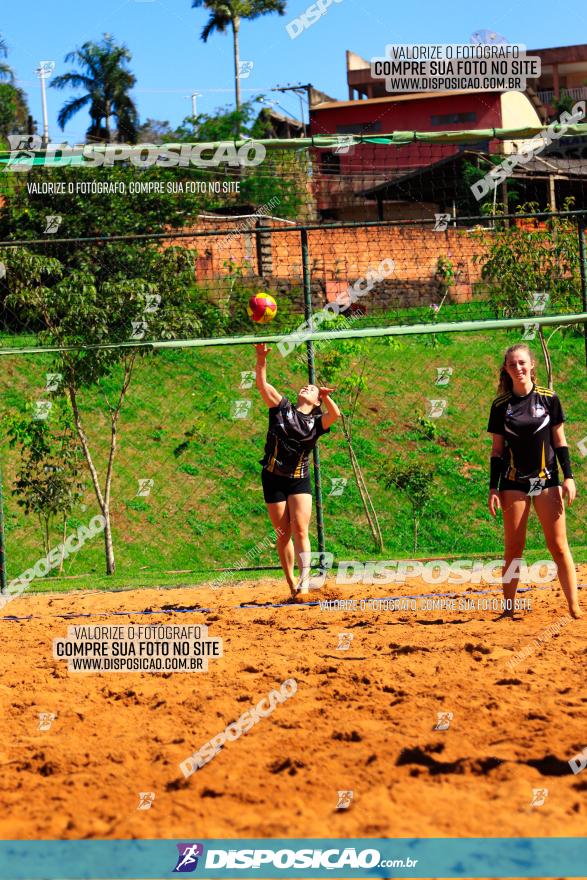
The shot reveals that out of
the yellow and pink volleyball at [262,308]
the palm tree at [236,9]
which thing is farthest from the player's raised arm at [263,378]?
the palm tree at [236,9]

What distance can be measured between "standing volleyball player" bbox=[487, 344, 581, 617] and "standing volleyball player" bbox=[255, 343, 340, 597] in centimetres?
196

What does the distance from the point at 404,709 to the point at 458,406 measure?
12402 mm

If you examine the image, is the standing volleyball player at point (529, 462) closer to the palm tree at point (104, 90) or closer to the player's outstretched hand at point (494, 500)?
the player's outstretched hand at point (494, 500)

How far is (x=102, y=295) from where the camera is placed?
11.7 metres

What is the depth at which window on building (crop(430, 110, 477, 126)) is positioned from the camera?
46219 mm

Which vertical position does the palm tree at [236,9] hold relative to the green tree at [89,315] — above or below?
above

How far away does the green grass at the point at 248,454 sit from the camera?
A: 14164 millimetres

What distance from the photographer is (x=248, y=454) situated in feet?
53.8

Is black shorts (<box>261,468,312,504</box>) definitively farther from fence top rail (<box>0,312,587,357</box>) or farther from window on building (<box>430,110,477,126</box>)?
window on building (<box>430,110,477,126</box>)

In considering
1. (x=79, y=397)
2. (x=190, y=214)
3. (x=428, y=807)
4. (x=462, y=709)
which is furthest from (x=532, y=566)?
(x=190, y=214)

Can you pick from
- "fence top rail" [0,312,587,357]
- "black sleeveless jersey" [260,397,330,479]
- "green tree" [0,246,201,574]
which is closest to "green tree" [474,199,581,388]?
"fence top rail" [0,312,587,357]

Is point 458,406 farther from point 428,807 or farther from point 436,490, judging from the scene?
point 428,807

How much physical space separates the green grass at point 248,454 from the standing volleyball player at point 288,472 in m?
3.13

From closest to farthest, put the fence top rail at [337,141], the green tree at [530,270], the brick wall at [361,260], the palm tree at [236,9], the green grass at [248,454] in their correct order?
the fence top rail at [337,141], the green tree at [530,270], the green grass at [248,454], the brick wall at [361,260], the palm tree at [236,9]
